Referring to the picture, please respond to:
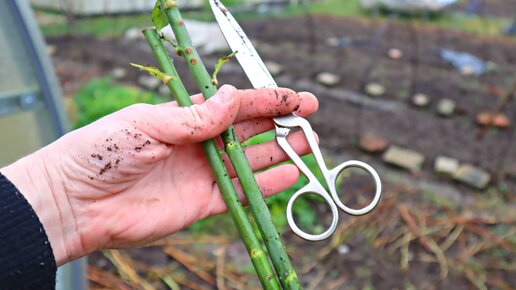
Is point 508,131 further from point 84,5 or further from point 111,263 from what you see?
point 84,5

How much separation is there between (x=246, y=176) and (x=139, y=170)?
0.29 metres

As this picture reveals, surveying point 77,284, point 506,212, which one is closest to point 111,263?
point 77,284

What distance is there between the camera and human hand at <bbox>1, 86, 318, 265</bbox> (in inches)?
53.4

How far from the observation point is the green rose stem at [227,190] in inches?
49.1

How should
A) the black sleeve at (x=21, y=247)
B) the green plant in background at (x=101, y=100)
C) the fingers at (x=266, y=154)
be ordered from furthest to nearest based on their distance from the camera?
the green plant in background at (x=101, y=100) < the fingers at (x=266, y=154) < the black sleeve at (x=21, y=247)

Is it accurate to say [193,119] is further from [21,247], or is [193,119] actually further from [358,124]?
[358,124]

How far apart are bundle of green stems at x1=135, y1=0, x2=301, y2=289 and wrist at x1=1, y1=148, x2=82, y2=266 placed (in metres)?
0.36

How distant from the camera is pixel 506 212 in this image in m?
3.13

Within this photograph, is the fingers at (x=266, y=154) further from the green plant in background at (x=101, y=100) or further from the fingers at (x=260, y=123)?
the green plant in background at (x=101, y=100)

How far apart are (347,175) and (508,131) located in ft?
4.80

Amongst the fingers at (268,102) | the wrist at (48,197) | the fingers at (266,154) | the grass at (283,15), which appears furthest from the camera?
the grass at (283,15)

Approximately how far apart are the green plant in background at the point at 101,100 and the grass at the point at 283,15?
2580 mm

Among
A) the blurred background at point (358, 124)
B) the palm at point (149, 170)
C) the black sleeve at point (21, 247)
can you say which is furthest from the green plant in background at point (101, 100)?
the black sleeve at point (21, 247)

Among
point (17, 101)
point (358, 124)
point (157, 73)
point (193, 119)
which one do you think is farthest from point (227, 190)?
point (358, 124)
